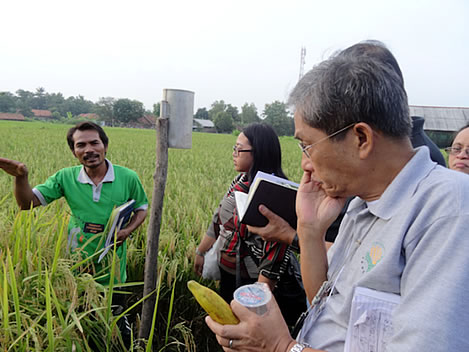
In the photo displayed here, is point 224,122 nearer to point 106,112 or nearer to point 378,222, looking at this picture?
point 106,112

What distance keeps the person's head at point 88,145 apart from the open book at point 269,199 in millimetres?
1302

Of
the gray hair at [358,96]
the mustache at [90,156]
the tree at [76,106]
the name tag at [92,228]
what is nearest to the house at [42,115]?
the tree at [76,106]

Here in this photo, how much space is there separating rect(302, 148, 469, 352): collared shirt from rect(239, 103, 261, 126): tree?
211 ft

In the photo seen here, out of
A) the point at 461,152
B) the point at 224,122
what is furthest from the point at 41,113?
the point at 461,152

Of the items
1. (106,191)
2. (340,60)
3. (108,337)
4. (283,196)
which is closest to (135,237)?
(106,191)

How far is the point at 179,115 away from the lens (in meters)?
1.88

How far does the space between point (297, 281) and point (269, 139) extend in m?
0.97

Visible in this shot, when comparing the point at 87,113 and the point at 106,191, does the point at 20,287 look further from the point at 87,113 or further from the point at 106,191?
the point at 87,113

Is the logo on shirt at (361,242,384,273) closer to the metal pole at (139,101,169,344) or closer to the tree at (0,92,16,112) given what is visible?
the metal pole at (139,101,169,344)

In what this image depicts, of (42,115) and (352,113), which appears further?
(42,115)

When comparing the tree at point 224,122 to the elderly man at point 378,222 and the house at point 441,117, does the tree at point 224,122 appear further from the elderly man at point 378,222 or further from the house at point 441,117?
the elderly man at point 378,222

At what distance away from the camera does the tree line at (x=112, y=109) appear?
6244 centimetres

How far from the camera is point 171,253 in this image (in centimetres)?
288

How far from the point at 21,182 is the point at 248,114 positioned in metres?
72.6
